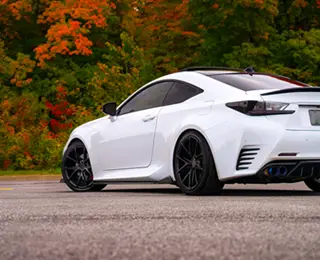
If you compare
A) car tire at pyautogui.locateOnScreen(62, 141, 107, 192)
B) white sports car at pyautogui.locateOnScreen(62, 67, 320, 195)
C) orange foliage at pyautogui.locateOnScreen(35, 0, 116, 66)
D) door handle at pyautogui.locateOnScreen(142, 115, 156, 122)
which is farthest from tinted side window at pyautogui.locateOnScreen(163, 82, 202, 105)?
orange foliage at pyautogui.locateOnScreen(35, 0, 116, 66)

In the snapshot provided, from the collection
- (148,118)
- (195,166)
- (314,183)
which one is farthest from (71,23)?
(195,166)

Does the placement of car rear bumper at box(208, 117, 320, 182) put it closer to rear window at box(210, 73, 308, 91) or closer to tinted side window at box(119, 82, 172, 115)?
rear window at box(210, 73, 308, 91)

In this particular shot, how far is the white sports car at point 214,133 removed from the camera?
8.71 meters

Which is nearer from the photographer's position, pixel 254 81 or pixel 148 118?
pixel 254 81

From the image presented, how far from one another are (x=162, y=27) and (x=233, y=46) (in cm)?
306

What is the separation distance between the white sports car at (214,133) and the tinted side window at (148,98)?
0.01 meters

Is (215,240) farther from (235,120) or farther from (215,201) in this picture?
(235,120)

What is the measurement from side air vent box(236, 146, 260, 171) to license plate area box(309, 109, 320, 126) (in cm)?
71

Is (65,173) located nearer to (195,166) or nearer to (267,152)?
(195,166)

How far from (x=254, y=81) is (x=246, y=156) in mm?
1252

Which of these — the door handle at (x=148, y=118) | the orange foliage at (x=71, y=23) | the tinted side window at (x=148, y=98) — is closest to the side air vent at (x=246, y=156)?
the door handle at (x=148, y=118)

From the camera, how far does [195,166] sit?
913 centimetres

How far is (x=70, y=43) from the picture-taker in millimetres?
31312

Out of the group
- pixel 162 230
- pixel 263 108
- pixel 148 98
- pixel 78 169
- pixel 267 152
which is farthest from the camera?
pixel 78 169
